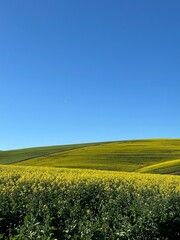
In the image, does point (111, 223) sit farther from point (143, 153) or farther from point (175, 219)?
point (143, 153)

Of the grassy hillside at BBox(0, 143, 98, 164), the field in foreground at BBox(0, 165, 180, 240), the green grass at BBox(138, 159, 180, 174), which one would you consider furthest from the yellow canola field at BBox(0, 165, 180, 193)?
the grassy hillside at BBox(0, 143, 98, 164)

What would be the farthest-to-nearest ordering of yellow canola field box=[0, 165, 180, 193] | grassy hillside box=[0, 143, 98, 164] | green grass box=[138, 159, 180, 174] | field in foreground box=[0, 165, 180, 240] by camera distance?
grassy hillside box=[0, 143, 98, 164]
green grass box=[138, 159, 180, 174]
yellow canola field box=[0, 165, 180, 193]
field in foreground box=[0, 165, 180, 240]

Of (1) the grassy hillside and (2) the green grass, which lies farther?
(1) the grassy hillside

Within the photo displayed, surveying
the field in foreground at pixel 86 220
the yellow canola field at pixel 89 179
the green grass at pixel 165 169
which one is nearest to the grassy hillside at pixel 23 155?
the green grass at pixel 165 169

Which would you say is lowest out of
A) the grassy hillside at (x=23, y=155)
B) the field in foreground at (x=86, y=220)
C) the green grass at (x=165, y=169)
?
the field in foreground at (x=86, y=220)

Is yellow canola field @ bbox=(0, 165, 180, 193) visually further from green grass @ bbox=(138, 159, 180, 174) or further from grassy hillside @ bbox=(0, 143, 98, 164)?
grassy hillside @ bbox=(0, 143, 98, 164)

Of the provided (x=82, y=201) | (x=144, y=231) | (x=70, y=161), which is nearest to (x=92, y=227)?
(x=144, y=231)

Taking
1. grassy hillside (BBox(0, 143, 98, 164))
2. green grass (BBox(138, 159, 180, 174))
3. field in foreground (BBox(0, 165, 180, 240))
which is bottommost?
field in foreground (BBox(0, 165, 180, 240))

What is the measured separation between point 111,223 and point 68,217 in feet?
5.26

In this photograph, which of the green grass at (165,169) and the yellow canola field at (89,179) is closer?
the yellow canola field at (89,179)

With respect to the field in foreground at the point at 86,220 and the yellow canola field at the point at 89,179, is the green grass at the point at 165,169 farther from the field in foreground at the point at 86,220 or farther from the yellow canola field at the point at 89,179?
the field in foreground at the point at 86,220

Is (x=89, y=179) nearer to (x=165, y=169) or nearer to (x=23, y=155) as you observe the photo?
(x=165, y=169)

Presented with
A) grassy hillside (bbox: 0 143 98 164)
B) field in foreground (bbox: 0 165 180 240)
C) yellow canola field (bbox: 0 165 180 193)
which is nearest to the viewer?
field in foreground (bbox: 0 165 180 240)

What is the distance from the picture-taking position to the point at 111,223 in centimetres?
937
